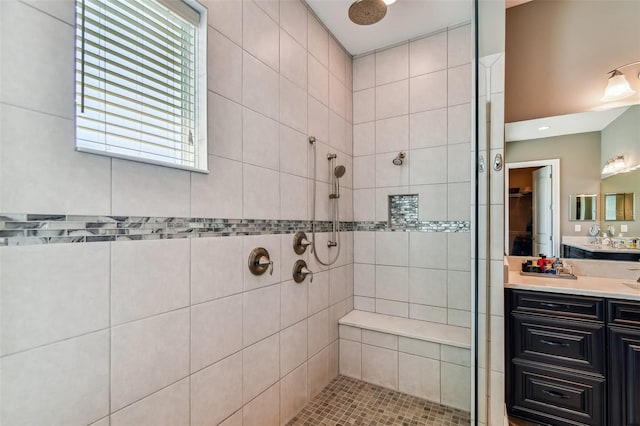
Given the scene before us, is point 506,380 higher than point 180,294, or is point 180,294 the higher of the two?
point 180,294

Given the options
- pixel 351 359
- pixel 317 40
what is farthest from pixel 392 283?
pixel 317 40

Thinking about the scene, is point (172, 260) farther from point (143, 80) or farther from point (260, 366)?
point (260, 366)

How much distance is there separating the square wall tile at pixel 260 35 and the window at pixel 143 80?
0.30 metres

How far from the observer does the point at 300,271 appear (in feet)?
6.50

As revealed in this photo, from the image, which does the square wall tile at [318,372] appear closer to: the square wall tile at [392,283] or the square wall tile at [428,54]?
the square wall tile at [392,283]

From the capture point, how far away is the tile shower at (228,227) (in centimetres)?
85

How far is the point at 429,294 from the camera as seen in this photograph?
2436 millimetres

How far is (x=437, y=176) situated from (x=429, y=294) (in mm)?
1016

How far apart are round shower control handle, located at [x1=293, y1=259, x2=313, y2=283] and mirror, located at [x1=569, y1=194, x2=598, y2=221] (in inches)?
79.9

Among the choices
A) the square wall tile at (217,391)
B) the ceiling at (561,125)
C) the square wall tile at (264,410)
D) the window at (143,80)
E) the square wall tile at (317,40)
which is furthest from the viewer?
the square wall tile at (317,40)

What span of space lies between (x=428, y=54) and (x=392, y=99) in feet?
1.51

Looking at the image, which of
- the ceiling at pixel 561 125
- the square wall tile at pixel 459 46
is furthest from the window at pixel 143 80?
the ceiling at pixel 561 125

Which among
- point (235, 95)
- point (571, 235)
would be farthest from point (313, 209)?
point (571, 235)

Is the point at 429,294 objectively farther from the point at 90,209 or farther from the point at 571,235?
the point at 90,209
